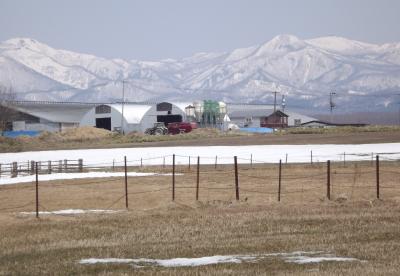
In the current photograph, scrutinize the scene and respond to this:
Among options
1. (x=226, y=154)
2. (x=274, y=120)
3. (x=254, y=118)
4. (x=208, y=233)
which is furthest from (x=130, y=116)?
(x=208, y=233)

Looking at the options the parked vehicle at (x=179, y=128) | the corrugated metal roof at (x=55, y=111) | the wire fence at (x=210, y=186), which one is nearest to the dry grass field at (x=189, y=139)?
the parked vehicle at (x=179, y=128)

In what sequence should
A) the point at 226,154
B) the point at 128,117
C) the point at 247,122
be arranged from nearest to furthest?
the point at 226,154
the point at 128,117
the point at 247,122

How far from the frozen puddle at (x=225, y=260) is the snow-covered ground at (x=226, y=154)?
136 ft

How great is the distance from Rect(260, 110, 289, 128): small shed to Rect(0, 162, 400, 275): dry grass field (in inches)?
4231

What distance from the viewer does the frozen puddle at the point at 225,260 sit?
1361 cm

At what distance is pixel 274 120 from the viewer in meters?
142

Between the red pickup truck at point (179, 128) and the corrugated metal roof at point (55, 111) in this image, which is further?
the corrugated metal roof at point (55, 111)

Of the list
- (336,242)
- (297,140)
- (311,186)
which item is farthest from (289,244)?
(297,140)

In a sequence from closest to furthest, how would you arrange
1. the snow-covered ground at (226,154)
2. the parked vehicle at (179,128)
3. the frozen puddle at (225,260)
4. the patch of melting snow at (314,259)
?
the patch of melting snow at (314,259), the frozen puddle at (225,260), the snow-covered ground at (226,154), the parked vehicle at (179,128)

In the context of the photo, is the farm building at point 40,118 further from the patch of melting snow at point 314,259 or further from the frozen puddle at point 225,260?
the patch of melting snow at point 314,259

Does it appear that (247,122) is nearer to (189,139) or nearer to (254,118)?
(254,118)

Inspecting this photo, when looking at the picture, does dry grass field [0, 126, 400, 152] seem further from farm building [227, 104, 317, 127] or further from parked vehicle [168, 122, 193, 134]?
farm building [227, 104, 317, 127]

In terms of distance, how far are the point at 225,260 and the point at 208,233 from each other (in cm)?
448

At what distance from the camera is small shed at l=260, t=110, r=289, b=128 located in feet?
463
